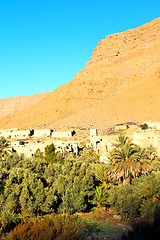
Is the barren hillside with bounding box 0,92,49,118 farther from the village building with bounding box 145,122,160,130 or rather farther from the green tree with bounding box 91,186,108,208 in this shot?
the green tree with bounding box 91,186,108,208

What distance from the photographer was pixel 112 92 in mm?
84812

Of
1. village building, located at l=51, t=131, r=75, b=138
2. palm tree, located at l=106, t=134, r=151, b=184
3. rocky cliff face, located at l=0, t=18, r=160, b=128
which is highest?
rocky cliff face, located at l=0, t=18, r=160, b=128

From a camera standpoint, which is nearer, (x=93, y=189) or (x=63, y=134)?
(x=93, y=189)

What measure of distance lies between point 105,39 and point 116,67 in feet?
101

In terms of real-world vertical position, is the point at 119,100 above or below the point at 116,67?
below

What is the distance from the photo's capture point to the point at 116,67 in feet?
306

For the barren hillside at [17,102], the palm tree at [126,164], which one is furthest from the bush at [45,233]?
the barren hillside at [17,102]

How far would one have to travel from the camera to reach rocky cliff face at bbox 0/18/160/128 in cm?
7044

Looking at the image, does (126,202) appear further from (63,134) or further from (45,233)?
(63,134)

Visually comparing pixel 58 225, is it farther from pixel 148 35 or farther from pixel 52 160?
pixel 148 35

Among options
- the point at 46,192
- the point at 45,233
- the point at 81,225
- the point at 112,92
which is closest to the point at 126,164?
the point at 46,192

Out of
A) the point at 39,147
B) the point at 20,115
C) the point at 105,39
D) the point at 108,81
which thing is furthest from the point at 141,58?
the point at 39,147

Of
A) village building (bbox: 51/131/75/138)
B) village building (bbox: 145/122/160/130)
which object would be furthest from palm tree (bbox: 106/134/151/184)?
village building (bbox: 51/131/75/138)

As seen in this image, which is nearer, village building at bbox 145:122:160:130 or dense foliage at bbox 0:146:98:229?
dense foliage at bbox 0:146:98:229
